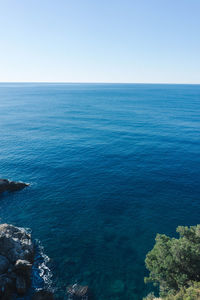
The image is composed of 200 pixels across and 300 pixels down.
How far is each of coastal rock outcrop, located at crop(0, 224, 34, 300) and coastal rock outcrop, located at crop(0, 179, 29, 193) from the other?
1761 centimetres

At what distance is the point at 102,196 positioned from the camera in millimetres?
48031

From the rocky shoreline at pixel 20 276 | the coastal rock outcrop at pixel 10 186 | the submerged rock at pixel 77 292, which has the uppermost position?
the coastal rock outcrop at pixel 10 186

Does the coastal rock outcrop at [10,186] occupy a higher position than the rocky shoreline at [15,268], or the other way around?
the coastal rock outcrop at [10,186]

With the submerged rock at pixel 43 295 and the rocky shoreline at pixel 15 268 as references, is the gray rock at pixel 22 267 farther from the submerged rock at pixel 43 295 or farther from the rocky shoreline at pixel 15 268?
the submerged rock at pixel 43 295

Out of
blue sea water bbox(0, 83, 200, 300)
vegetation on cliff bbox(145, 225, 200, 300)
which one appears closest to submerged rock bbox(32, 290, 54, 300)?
blue sea water bbox(0, 83, 200, 300)

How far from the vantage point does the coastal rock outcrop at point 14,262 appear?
2631 centimetres

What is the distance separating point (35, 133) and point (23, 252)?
2785 inches

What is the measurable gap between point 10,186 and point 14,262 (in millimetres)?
25504

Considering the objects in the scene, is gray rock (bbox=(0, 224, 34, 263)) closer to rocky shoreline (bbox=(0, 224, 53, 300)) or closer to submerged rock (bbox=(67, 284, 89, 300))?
rocky shoreline (bbox=(0, 224, 53, 300))

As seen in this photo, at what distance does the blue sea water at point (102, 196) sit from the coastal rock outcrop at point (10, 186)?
2023 millimetres

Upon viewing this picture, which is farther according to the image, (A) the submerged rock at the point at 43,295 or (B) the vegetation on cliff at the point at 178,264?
(A) the submerged rock at the point at 43,295

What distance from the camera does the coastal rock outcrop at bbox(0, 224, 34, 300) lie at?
86.3 ft

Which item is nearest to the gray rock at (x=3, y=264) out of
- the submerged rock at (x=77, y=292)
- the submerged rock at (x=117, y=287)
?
the submerged rock at (x=77, y=292)

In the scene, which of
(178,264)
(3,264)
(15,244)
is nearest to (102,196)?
(15,244)
